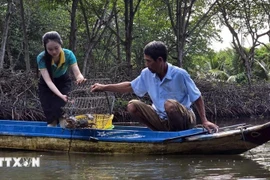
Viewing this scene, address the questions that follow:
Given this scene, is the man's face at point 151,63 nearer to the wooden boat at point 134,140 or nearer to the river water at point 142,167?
the wooden boat at point 134,140

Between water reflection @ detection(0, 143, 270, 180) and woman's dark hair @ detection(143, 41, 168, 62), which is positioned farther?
woman's dark hair @ detection(143, 41, 168, 62)

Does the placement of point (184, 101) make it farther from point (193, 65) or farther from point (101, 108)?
point (193, 65)

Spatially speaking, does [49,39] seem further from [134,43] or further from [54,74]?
[134,43]

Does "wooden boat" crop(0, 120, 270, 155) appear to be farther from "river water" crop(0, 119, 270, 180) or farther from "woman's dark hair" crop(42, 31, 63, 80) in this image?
"woman's dark hair" crop(42, 31, 63, 80)

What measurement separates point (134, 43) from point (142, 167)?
1824 cm

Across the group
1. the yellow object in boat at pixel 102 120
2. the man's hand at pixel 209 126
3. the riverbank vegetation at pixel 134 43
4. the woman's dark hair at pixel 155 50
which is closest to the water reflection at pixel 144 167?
the man's hand at pixel 209 126

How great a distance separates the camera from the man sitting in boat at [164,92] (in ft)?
18.1

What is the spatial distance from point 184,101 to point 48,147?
1829 millimetres

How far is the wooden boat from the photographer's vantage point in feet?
18.2

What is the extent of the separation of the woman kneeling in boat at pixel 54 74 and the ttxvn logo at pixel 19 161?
0.76 metres

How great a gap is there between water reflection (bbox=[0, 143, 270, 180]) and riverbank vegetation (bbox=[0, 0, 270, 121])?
431 cm

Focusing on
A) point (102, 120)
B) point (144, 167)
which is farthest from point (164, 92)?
point (102, 120)

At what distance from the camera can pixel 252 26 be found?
781 inches

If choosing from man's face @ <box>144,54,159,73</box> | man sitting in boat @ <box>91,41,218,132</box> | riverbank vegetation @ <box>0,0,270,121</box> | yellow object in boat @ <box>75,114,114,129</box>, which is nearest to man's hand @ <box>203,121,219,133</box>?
man sitting in boat @ <box>91,41,218,132</box>
